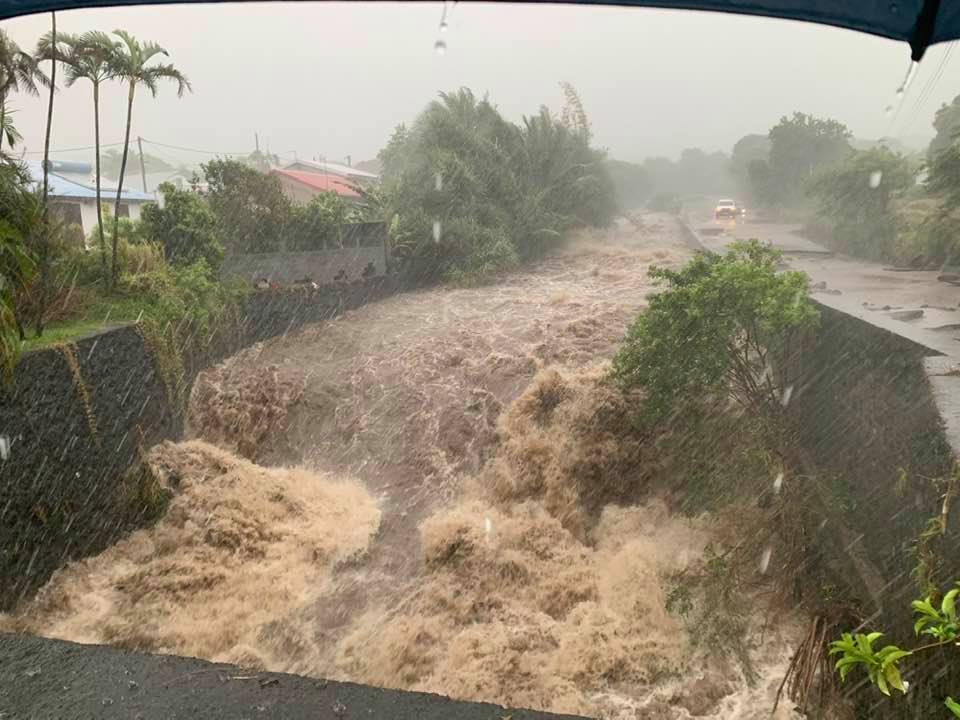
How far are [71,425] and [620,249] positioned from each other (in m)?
A: 17.4

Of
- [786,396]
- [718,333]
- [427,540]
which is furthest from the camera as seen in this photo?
[786,396]

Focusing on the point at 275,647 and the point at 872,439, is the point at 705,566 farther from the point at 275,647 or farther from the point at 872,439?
the point at 275,647

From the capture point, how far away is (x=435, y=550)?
7199 millimetres

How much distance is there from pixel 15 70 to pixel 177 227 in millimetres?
3906

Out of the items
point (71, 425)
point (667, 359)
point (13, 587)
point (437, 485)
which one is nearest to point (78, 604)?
point (13, 587)

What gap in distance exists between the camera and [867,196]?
18.9 metres

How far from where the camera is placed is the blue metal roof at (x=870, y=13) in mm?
1193

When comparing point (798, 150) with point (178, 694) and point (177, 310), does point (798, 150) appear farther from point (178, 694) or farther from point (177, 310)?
point (178, 694)

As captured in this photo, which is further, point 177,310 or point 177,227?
point 177,227

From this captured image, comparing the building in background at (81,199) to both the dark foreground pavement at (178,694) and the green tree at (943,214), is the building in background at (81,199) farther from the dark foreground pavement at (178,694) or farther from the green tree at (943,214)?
the green tree at (943,214)

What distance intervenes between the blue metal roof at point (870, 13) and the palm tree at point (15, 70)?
7.54m

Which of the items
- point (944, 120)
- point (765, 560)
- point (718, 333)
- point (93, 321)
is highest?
point (944, 120)

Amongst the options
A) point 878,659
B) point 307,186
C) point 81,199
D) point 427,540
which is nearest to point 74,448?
point 427,540

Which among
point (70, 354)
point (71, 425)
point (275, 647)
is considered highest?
point (70, 354)
